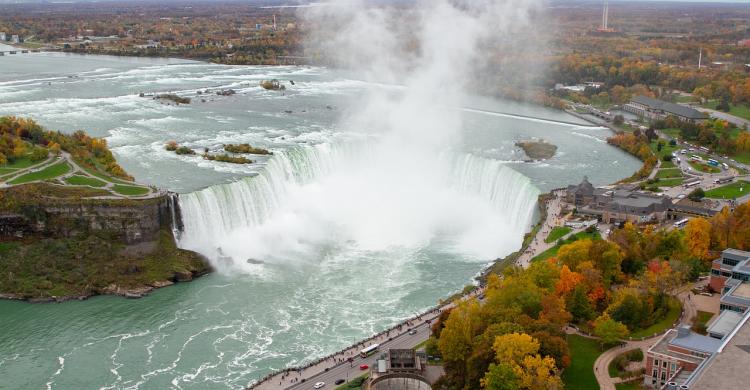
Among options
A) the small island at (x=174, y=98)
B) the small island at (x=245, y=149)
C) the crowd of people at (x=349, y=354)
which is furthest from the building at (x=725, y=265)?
the small island at (x=174, y=98)

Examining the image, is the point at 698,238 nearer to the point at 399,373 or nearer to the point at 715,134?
the point at 399,373

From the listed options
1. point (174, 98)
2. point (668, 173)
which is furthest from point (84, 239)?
point (174, 98)

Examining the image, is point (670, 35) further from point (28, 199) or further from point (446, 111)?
point (28, 199)

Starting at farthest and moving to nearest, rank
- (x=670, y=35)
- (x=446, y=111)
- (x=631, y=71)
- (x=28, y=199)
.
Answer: (x=670, y=35)
(x=631, y=71)
(x=446, y=111)
(x=28, y=199)

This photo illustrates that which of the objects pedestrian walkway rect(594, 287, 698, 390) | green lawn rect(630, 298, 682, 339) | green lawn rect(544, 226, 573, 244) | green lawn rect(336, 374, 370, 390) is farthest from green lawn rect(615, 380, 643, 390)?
green lawn rect(544, 226, 573, 244)

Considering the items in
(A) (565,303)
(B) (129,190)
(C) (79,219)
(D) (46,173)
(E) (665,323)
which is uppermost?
(D) (46,173)

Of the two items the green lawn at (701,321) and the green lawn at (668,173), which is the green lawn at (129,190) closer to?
the green lawn at (701,321)

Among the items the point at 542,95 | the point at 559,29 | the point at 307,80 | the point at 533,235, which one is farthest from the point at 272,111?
the point at 559,29
